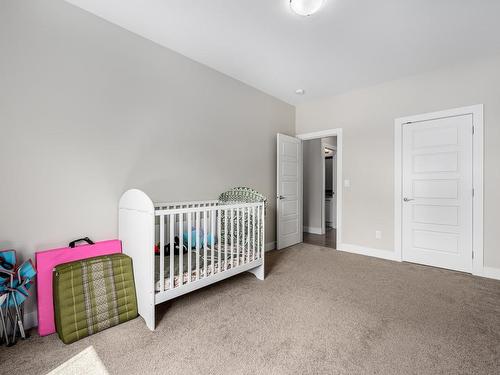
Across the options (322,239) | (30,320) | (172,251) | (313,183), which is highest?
(313,183)

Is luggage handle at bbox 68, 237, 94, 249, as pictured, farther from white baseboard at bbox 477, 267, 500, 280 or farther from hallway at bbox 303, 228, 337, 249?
white baseboard at bbox 477, 267, 500, 280

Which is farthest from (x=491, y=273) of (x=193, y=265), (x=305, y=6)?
(x=305, y=6)

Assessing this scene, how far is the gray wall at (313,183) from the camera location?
17.1 ft

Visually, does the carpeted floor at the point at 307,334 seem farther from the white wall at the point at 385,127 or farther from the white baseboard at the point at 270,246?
the white baseboard at the point at 270,246

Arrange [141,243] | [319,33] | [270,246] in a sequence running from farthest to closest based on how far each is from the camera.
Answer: [270,246] → [319,33] → [141,243]

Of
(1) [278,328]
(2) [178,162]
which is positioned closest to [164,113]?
(2) [178,162]

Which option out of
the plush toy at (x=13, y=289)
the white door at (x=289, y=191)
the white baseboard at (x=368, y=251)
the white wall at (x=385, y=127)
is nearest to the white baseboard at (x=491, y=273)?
the white wall at (x=385, y=127)

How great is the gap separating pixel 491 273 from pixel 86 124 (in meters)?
4.30

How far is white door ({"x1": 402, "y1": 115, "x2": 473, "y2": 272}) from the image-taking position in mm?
2850

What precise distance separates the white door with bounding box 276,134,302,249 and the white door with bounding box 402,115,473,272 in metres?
1.55

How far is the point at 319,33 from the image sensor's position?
2.27 meters

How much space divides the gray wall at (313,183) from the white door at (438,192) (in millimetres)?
2035

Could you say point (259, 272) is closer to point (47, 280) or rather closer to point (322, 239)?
point (47, 280)

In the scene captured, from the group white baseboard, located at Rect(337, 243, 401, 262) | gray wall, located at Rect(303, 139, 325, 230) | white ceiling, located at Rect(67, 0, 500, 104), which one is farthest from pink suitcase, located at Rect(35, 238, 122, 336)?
gray wall, located at Rect(303, 139, 325, 230)
